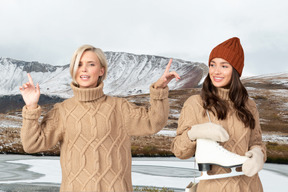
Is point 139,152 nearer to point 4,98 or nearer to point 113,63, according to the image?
point 4,98

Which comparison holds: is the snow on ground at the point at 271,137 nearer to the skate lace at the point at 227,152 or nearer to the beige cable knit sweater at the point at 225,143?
the beige cable knit sweater at the point at 225,143

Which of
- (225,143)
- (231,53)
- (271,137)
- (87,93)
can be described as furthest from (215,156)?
(271,137)

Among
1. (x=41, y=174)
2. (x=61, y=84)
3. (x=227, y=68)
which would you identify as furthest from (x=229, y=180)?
(x=61, y=84)

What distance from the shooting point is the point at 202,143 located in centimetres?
243

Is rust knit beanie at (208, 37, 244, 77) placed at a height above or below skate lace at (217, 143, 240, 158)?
above

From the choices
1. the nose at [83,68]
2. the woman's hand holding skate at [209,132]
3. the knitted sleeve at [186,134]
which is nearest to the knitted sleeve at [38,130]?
the nose at [83,68]

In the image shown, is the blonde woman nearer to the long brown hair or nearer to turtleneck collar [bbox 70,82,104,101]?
turtleneck collar [bbox 70,82,104,101]

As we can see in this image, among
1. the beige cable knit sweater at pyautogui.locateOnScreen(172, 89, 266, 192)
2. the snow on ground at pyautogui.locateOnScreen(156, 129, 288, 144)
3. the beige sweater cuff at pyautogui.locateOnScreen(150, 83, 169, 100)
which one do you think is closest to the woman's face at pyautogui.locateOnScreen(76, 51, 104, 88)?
the beige sweater cuff at pyautogui.locateOnScreen(150, 83, 169, 100)

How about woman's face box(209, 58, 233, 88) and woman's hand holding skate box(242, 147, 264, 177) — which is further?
woman's face box(209, 58, 233, 88)

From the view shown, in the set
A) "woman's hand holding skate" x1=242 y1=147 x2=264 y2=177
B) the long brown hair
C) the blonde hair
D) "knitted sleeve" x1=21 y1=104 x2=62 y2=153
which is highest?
the blonde hair

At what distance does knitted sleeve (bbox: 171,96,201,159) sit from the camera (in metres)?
2.50

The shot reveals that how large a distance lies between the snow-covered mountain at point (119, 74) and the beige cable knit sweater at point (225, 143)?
3463 cm

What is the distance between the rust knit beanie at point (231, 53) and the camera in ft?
8.70

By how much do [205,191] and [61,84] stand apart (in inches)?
1701
